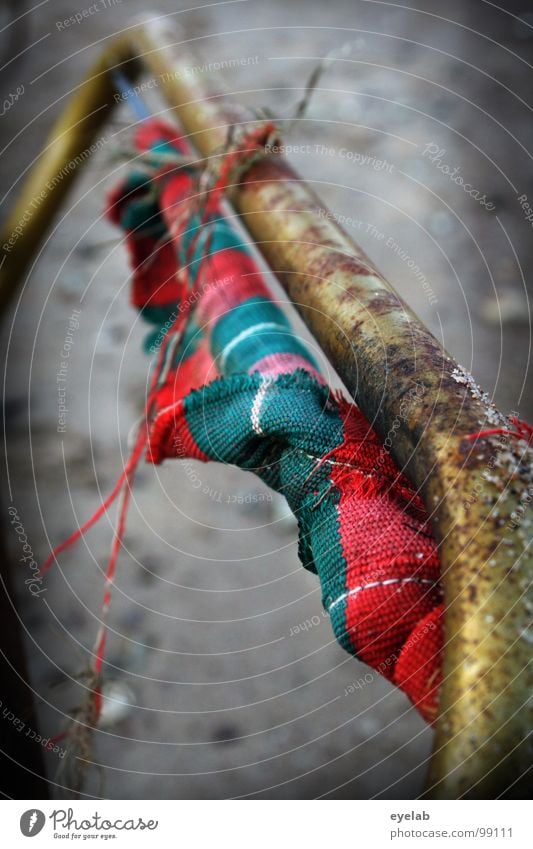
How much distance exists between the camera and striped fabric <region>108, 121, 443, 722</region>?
23 cm

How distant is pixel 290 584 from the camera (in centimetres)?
83

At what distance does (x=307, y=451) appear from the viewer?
0.87 feet

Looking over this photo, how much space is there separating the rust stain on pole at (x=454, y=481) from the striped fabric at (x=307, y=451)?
0.6 inches

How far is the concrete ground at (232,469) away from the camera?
711 mm

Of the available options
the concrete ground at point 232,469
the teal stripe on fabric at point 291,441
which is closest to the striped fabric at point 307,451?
the teal stripe on fabric at point 291,441

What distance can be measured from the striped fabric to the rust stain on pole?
0.05 feet

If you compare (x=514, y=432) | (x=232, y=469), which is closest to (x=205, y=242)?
(x=514, y=432)

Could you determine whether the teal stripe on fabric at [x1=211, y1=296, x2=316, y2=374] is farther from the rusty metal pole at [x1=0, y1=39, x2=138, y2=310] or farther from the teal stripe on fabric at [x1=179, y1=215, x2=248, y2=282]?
the rusty metal pole at [x1=0, y1=39, x2=138, y2=310]
